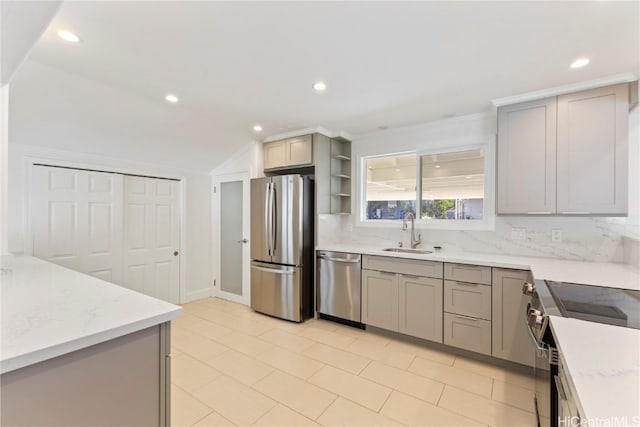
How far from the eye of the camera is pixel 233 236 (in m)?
4.34

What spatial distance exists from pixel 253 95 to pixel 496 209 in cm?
262

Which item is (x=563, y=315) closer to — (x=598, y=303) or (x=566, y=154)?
(x=598, y=303)

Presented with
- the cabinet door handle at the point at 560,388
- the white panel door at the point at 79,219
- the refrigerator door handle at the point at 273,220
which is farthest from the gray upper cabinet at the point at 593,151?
the white panel door at the point at 79,219

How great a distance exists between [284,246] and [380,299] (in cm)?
133

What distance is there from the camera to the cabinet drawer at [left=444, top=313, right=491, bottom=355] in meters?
2.43

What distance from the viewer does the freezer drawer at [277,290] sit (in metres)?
3.41

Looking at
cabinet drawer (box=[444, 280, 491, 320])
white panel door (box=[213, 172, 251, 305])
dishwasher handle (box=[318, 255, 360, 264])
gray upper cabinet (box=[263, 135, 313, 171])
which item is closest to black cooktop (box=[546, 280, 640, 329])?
cabinet drawer (box=[444, 280, 491, 320])

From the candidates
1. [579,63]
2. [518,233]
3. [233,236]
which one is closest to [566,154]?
[579,63]

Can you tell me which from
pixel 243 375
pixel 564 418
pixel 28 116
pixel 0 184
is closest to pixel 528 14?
pixel 564 418

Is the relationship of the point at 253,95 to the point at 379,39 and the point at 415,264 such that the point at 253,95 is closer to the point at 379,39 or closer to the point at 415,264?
the point at 379,39

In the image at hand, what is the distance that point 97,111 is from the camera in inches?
108

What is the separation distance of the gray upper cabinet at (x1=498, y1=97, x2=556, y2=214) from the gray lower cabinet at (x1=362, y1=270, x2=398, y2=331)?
1.31 metres

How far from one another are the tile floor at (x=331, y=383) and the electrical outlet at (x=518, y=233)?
4.14 feet

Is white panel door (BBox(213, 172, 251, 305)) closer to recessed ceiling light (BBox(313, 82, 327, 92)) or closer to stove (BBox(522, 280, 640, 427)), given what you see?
recessed ceiling light (BBox(313, 82, 327, 92))
